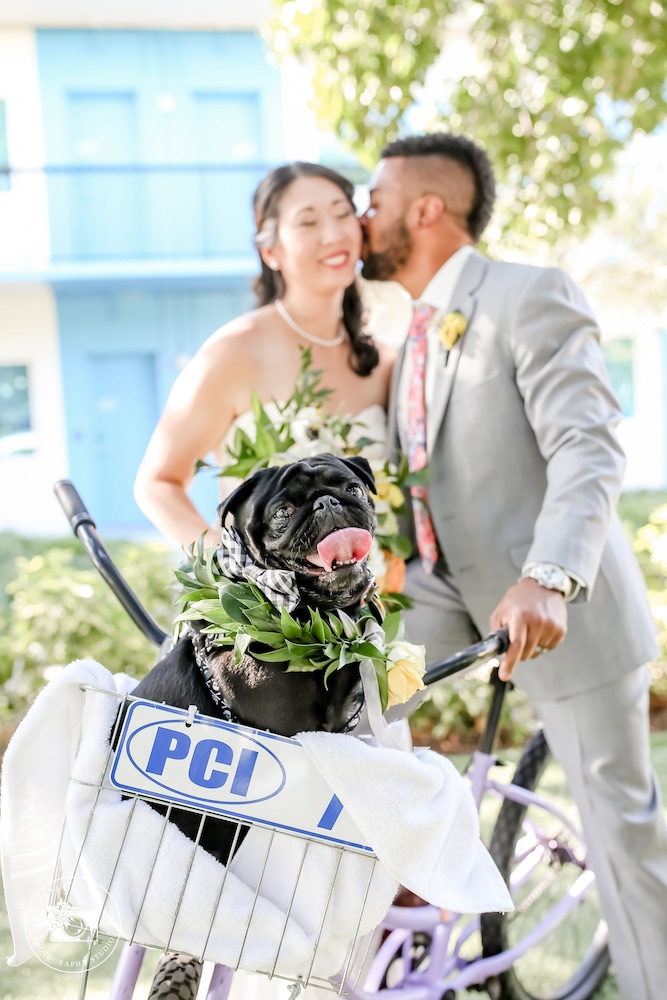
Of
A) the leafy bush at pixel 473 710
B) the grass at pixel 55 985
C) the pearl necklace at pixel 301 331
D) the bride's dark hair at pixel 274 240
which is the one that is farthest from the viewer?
the leafy bush at pixel 473 710

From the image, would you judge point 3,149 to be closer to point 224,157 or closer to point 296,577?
point 224,157

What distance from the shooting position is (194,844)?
3.84ft

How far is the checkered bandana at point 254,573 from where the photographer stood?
3.91 feet

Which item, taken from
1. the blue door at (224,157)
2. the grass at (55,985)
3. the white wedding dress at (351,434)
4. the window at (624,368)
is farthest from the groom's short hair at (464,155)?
the window at (624,368)

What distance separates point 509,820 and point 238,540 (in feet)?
5.10

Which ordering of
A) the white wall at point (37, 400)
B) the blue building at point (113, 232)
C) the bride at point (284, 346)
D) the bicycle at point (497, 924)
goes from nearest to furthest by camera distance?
the bicycle at point (497, 924), the bride at point (284, 346), the blue building at point (113, 232), the white wall at point (37, 400)

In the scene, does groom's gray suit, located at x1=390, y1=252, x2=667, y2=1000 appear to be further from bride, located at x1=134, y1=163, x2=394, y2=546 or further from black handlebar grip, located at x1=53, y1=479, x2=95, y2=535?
black handlebar grip, located at x1=53, y1=479, x2=95, y2=535

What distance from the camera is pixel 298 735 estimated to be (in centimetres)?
117

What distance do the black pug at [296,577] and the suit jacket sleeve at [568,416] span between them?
73cm

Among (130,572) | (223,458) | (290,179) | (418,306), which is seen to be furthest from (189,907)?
(130,572)

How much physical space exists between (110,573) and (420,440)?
0.87 metres

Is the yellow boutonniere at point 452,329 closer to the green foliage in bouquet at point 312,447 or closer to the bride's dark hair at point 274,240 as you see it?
the green foliage in bouquet at point 312,447
